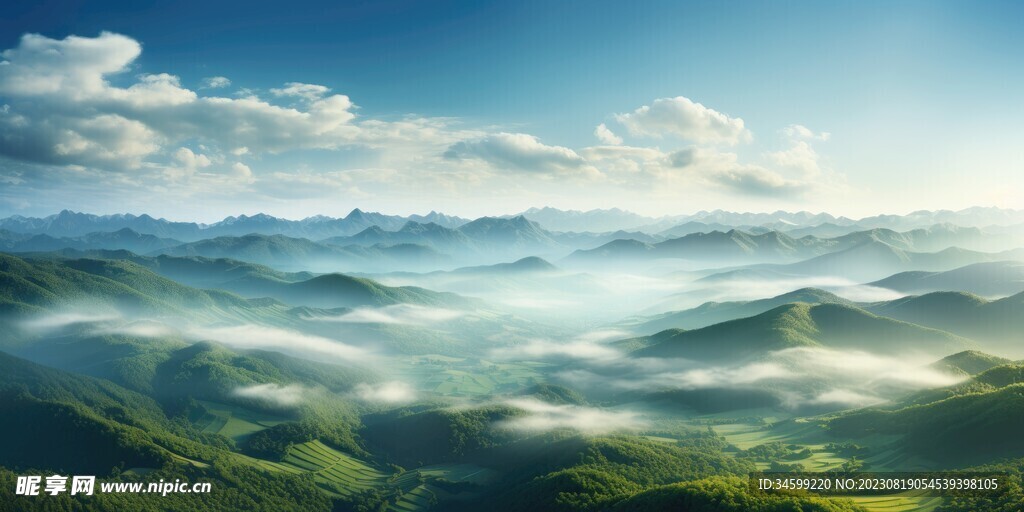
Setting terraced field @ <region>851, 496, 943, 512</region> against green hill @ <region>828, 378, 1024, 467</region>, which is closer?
terraced field @ <region>851, 496, 943, 512</region>

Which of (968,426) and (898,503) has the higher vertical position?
(968,426)

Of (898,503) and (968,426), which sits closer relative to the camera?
(898,503)

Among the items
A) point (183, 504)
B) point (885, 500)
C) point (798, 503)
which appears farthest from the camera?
point (183, 504)

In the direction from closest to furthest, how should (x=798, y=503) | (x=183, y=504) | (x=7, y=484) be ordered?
1. (x=798, y=503)
2. (x=7, y=484)
3. (x=183, y=504)

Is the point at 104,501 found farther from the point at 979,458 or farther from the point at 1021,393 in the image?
the point at 1021,393

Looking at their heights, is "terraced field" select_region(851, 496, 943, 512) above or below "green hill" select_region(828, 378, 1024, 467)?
below

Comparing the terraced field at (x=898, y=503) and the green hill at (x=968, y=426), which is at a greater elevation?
the green hill at (x=968, y=426)

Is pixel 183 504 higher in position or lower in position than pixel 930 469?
lower

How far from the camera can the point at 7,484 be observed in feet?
603

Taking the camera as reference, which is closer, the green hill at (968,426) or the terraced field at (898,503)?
the terraced field at (898,503)

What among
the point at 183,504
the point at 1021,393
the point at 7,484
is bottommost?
the point at 183,504

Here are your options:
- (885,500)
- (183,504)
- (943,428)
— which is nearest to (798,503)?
(885,500)

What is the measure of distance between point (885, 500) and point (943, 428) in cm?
6258

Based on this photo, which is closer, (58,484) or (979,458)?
(979,458)
